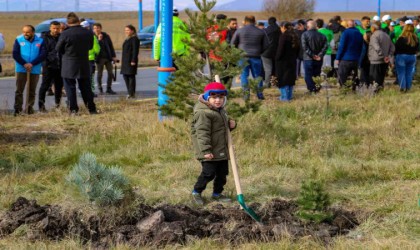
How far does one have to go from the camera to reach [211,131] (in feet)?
26.4

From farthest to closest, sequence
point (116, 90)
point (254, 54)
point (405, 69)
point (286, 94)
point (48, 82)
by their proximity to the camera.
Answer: point (116, 90) → point (405, 69) → point (254, 54) → point (286, 94) → point (48, 82)

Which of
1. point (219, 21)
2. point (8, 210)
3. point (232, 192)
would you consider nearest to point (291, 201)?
point (232, 192)

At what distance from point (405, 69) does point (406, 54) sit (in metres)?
0.42

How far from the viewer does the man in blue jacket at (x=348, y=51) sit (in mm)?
17297

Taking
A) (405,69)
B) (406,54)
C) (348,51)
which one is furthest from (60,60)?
(405,69)

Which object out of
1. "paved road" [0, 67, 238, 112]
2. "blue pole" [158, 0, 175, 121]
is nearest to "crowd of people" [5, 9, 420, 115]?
"paved road" [0, 67, 238, 112]

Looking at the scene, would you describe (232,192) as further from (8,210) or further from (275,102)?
(275,102)

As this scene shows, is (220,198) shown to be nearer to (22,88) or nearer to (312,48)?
(22,88)

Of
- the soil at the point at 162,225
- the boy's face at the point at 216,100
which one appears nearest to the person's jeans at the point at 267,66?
the boy's face at the point at 216,100

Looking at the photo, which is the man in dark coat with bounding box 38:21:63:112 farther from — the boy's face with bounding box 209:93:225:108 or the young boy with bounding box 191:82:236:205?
the boy's face with bounding box 209:93:225:108

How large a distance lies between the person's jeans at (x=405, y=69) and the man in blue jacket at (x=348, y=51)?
1.25m

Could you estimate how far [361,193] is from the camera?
843 cm

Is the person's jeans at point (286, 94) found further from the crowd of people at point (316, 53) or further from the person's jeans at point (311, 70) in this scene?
the person's jeans at point (311, 70)

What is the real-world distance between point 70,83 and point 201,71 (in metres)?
4.50
